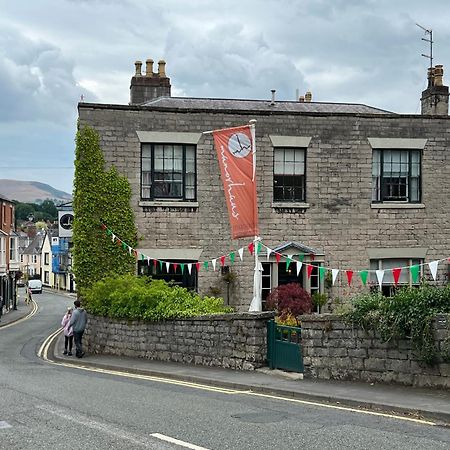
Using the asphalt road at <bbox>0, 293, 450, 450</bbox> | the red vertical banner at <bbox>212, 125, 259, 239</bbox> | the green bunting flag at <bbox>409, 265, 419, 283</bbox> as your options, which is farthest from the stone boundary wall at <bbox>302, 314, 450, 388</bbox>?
the red vertical banner at <bbox>212, 125, 259, 239</bbox>

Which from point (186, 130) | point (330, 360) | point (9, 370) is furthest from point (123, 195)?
point (330, 360)

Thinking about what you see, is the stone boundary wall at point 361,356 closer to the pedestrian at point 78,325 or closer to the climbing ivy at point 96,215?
the pedestrian at point 78,325

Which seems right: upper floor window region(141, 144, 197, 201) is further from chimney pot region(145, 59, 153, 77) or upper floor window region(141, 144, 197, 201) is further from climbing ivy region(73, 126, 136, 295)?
chimney pot region(145, 59, 153, 77)

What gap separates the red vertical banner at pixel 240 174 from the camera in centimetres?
1731

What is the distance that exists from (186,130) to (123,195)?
296 centimetres

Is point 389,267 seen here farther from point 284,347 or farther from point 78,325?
point 78,325

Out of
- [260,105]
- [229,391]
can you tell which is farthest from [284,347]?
[260,105]

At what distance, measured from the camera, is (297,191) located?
2341 centimetres

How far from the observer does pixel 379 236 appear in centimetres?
2353

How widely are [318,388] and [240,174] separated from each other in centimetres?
675

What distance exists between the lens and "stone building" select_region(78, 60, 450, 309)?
22.6 metres

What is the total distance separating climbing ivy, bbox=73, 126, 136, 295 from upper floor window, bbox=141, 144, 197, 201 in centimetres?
81

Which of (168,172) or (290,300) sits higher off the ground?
(168,172)

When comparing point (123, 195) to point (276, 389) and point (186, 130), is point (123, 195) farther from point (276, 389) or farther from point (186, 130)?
point (276, 389)
